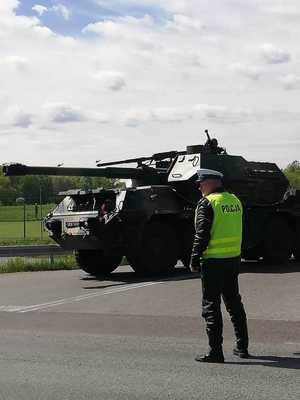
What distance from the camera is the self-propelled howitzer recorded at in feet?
47.8

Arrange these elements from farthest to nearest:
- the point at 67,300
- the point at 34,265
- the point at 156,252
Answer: the point at 34,265 < the point at 156,252 < the point at 67,300

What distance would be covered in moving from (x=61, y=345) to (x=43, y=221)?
28.0ft

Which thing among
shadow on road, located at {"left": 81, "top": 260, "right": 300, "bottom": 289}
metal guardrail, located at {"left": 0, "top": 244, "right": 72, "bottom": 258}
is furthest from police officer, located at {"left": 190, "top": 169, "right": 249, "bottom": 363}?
metal guardrail, located at {"left": 0, "top": 244, "right": 72, "bottom": 258}

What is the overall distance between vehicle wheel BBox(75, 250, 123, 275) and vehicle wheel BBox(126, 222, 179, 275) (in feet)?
4.24

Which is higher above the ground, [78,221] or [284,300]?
[78,221]

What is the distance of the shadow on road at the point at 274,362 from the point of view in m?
6.58

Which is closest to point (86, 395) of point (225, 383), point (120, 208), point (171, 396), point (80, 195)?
point (171, 396)

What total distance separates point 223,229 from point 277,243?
10588 millimetres

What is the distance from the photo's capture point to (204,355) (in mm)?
6801

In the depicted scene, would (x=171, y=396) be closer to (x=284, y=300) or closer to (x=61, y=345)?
(x=61, y=345)

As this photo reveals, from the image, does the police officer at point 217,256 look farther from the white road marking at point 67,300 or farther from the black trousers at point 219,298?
the white road marking at point 67,300

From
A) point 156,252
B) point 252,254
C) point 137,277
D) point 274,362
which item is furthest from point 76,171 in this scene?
point 274,362

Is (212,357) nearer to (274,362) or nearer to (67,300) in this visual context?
(274,362)

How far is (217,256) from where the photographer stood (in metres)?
6.92
